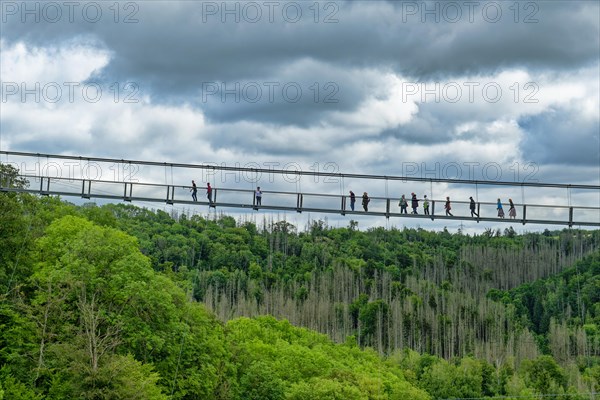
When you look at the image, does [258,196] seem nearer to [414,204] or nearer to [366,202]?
[366,202]

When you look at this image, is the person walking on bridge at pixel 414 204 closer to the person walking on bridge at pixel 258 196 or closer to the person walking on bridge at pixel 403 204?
the person walking on bridge at pixel 403 204

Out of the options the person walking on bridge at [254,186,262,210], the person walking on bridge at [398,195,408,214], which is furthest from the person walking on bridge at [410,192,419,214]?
the person walking on bridge at [254,186,262,210]

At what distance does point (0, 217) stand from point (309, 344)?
51.4 m

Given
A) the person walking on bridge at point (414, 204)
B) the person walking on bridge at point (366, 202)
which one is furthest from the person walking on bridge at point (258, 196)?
the person walking on bridge at point (414, 204)

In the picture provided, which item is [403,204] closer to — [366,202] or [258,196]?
[366,202]

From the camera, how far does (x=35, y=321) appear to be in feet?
189

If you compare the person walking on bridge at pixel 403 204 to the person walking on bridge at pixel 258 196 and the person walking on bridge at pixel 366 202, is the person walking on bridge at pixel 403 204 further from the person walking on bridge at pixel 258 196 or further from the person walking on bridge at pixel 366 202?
the person walking on bridge at pixel 258 196

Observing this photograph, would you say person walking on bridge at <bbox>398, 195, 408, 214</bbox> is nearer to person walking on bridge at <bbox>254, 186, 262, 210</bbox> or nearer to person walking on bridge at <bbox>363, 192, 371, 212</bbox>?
person walking on bridge at <bbox>363, 192, 371, 212</bbox>

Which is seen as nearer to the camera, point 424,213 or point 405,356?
point 424,213

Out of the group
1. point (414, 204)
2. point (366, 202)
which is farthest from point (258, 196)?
point (414, 204)

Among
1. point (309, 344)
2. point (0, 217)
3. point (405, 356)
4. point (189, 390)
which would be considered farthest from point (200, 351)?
point (405, 356)

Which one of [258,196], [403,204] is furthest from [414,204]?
[258,196]

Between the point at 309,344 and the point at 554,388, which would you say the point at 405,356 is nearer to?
the point at 554,388

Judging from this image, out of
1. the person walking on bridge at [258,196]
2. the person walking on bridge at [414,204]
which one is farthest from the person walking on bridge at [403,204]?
the person walking on bridge at [258,196]
